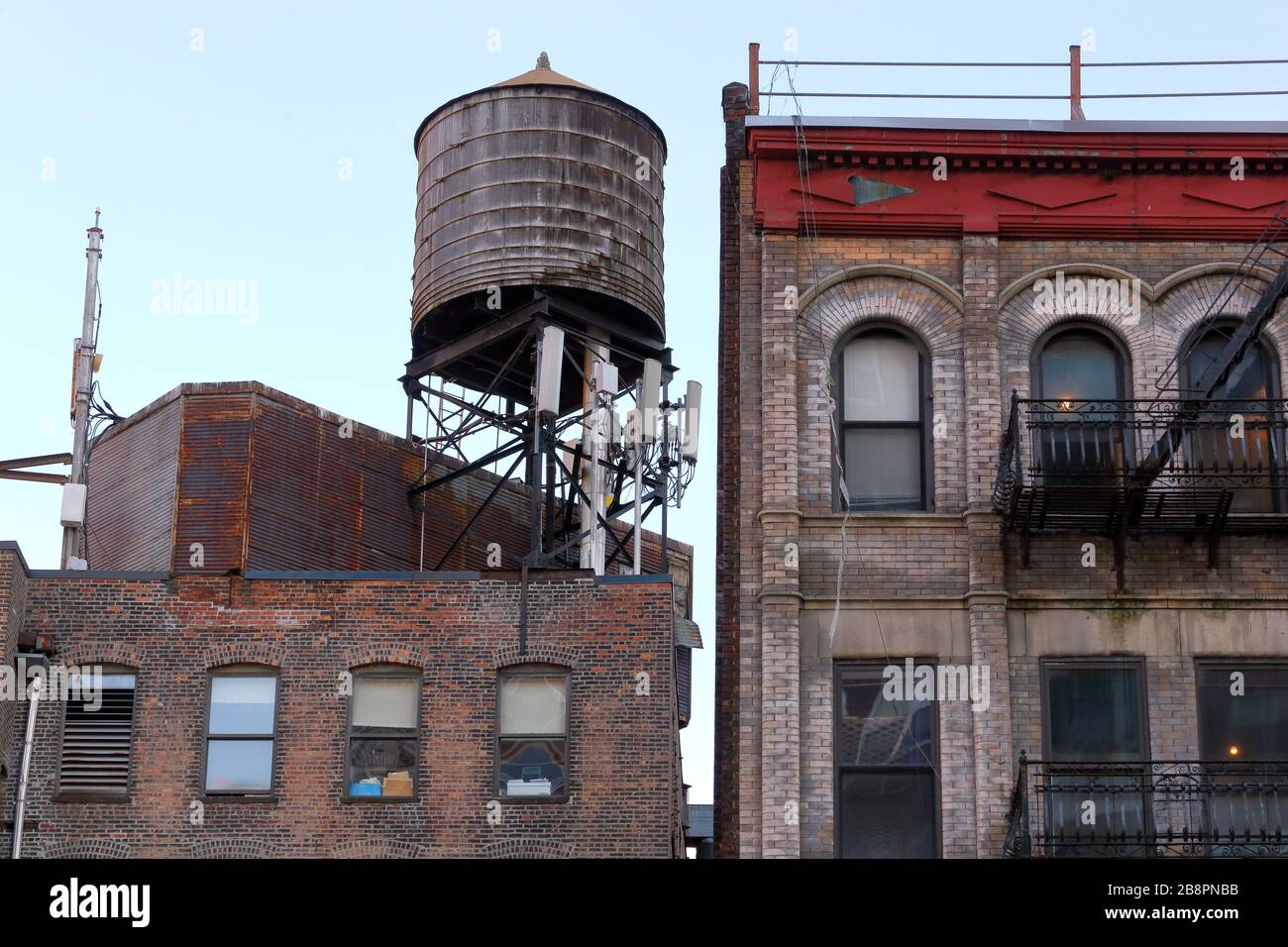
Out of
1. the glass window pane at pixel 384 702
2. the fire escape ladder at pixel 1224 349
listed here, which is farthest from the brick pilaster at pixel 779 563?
the glass window pane at pixel 384 702

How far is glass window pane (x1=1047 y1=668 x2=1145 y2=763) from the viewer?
22172mm

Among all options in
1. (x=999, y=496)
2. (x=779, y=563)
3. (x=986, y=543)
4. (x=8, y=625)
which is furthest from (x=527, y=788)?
(x=999, y=496)

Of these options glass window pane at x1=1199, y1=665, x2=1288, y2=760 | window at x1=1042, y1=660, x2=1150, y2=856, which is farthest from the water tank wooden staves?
glass window pane at x1=1199, y1=665, x2=1288, y2=760

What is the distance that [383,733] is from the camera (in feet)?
97.2

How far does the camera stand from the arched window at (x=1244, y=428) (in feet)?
73.8

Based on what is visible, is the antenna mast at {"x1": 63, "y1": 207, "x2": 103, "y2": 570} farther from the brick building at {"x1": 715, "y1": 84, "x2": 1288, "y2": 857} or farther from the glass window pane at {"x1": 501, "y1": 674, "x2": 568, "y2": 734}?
the brick building at {"x1": 715, "y1": 84, "x2": 1288, "y2": 857}

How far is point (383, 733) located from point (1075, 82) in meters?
12.2

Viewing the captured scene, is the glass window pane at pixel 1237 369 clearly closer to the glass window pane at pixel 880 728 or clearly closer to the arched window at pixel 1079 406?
the arched window at pixel 1079 406

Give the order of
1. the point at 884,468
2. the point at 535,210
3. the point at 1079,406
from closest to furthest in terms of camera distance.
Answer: the point at 1079,406 < the point at 884,468 < the point at 535,210

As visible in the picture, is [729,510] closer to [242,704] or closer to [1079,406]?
[1079,406]

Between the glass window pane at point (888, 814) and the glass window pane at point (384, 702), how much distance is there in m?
9.16
